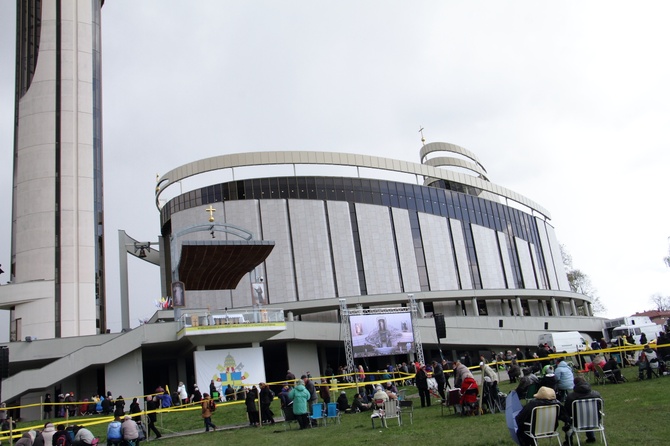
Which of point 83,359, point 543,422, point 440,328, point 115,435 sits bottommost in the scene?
point 543,422

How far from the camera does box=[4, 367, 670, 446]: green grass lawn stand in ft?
A: 33.9

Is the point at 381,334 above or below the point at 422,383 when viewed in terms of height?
above

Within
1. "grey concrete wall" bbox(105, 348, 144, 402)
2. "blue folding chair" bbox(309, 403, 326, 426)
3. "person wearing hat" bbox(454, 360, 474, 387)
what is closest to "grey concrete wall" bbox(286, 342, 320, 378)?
"grey concrete wall" bbox(105, 348, 144, 402)

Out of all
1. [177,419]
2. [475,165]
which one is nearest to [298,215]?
[475,165]

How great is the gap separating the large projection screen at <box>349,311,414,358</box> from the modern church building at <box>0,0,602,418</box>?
78 millimetres

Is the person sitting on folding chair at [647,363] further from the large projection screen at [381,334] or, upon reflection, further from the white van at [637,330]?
the white van at [637,330]

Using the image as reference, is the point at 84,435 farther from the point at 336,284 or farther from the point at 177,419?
the point at 336,284

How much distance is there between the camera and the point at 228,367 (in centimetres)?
3522

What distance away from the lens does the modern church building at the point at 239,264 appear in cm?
3622

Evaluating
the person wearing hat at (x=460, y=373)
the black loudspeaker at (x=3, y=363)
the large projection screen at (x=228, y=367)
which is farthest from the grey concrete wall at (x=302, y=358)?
the person wearing hat at (x=460, y=373)

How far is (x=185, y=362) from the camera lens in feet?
145

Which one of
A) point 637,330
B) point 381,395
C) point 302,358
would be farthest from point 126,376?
point 637,330

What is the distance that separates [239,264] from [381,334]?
1145 cm

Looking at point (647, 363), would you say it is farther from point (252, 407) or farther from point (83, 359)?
point (83, 359)
